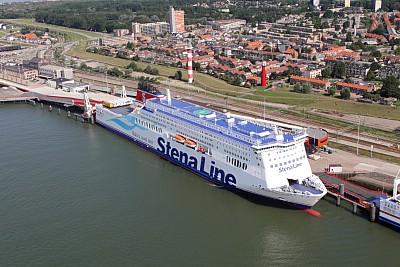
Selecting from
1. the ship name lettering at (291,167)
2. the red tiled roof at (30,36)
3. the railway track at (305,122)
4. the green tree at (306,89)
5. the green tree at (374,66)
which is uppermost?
the red tiled roof at (30,36)

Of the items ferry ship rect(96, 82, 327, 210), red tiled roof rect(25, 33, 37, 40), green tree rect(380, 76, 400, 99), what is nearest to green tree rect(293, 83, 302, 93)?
green tree rect(380, 76, 400, 99)

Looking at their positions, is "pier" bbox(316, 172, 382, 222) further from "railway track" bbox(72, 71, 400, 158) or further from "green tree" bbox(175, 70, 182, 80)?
"green tree" bbox(175, 70, 182, 80)

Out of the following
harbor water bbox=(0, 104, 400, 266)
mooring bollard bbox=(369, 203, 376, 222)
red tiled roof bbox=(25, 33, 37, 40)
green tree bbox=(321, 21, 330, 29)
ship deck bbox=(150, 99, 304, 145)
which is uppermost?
green tree bbox=(321, 21, 330, 29)

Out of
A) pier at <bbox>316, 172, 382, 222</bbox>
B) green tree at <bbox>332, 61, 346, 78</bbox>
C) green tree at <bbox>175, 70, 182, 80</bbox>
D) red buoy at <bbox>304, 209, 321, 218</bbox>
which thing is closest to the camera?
pier at <bbox>316, 172, 382, 222</bbox>

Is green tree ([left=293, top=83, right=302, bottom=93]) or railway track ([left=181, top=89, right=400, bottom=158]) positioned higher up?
green tree ([left=293, top=83, right=302, bottom=93])

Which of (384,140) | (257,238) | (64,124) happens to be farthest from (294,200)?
(64,124)

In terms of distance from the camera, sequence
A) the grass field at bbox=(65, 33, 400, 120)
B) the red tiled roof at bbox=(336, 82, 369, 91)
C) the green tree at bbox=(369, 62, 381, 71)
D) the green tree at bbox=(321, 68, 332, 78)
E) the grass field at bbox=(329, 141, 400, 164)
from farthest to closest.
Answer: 1. the green tree at bbox=(369, 62, 381, 71)
2. the green tree at bbox=(321, 68, 332, 78)
3. the red tiled roof at bbox=(336, 82, 369, 91)
4. the grass field at bbox=(65, 33, 400, 120)
5. the grass field at bbox=(329, 141, 400, 164)

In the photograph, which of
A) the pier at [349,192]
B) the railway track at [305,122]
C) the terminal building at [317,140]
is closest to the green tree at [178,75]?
the railway track at [305,122]

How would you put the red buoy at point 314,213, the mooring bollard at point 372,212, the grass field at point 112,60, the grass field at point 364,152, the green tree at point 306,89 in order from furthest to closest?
the grass field at point 112,60, the green tree at point 306,89, the grass field at point 364,152, the red buoy at point 314,213, the mooring bollard at point 372,212

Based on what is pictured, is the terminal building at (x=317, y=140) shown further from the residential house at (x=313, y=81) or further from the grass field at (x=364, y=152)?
the residential house at (x=313, y=81)
